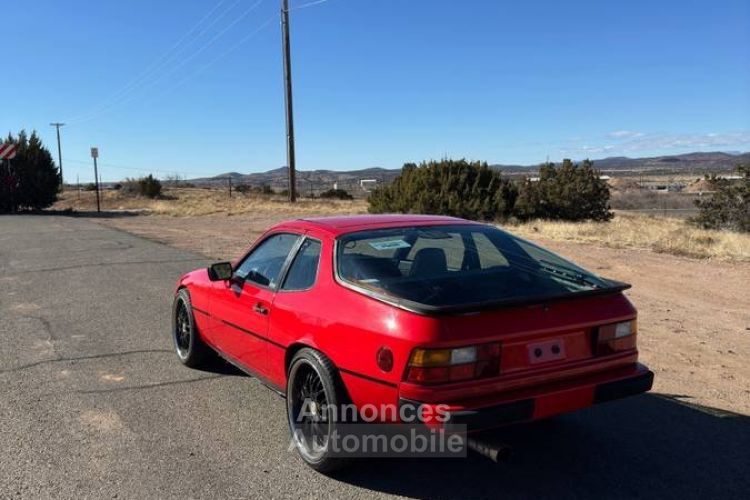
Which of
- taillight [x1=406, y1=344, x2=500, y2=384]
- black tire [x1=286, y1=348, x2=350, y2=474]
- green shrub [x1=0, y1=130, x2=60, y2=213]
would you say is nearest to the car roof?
black tire [x1=286, y1=348, x2=350, y2=474]

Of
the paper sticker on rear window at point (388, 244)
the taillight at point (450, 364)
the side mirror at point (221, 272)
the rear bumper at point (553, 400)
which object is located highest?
the paper sticker on rear window at point (388, 244)

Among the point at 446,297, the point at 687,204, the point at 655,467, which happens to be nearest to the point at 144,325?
the point at 446,297

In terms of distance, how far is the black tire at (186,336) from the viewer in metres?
5.72

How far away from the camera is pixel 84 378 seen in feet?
18.3

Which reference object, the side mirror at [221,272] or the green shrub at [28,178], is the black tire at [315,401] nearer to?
the side mirror at [221,272]

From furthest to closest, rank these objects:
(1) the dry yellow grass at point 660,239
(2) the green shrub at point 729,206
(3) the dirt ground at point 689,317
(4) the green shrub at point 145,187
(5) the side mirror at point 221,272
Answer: (4) the green shrub at point 145,187 → (2) the green shrub at point 729,206 → (1) the dry yellow grass at point 660,239 → (3) the dirt ground at point 689,317 → (5) the side mirror at point 221,272

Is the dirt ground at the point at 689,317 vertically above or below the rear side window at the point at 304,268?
below

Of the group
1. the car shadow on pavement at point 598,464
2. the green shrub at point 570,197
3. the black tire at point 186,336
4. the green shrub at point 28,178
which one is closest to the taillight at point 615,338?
the car shadow on pavement at point 598,464

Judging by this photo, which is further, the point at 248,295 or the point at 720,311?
the point at 720,311

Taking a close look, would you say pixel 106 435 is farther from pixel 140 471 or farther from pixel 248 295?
pixel 248 295

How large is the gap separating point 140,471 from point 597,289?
2854 mm

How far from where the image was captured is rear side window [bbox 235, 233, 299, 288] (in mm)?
4590

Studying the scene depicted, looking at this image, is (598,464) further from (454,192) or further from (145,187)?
(145,187)

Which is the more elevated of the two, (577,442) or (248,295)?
(248,295)
